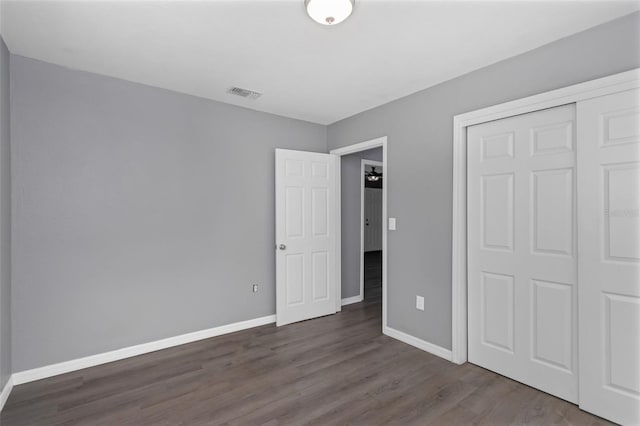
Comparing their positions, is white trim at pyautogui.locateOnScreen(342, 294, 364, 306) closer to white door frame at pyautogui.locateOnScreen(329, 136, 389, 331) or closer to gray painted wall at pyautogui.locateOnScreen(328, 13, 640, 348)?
white door frame at pyautogui.locateOnScreen(329, 136, 389, 331)

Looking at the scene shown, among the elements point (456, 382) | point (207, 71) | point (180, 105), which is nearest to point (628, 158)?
point (456, 382)

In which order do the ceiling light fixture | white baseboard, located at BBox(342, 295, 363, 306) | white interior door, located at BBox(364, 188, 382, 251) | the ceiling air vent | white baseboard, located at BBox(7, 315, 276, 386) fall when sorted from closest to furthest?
A: 1. the ceiling light fixture
2. white baseboard, located at BBox(7, 315, 276, 386)
3. the ceiling air vent
4. white baseboard, located at BBox(342, 295, 363, 306)
5. white interior door, located at BBox(364, 188, 382, 251)

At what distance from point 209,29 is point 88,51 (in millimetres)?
→ 1093

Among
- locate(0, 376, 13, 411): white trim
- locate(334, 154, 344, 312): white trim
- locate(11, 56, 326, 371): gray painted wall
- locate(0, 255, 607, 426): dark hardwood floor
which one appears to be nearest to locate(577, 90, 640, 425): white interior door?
locate(0, 255, 607, 426): dark hardwood floor

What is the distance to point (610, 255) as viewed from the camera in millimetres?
2107

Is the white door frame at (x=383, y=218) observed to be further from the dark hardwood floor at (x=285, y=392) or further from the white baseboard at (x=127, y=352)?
Answer: the white baseboard at (x=127, y=352)

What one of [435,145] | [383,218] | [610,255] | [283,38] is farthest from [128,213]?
[610,255]

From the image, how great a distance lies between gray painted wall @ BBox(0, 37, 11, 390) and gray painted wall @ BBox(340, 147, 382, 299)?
11.6ft

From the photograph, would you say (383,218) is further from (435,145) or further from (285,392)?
(285,392)

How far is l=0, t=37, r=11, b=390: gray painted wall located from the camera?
2336 millimetres

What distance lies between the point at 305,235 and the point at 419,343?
181cm

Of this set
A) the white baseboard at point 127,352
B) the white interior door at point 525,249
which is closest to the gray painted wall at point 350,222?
the white baseboard at point 127,352

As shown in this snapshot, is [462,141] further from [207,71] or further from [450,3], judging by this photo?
[207,71]

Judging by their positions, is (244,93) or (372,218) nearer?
(244,93)
